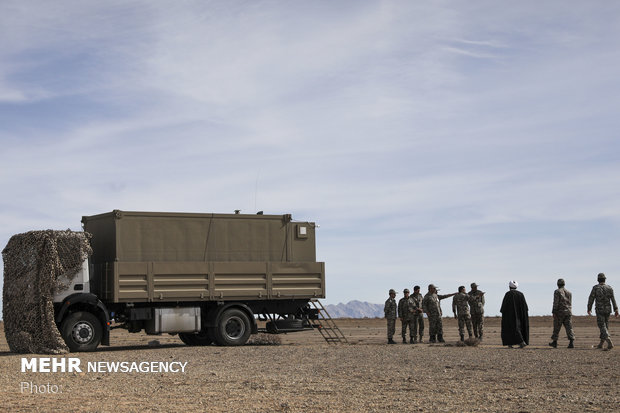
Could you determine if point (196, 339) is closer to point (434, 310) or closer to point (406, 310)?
point (406, 310)

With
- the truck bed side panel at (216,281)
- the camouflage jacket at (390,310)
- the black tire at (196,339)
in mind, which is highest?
the truck bed side panel at (216,281)

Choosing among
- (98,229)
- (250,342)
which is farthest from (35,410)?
(250,342)

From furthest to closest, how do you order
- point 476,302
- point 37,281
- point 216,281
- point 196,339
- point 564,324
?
point 196,339 → point 476,302 → point 216,281 → point 564,324 → point 37,281

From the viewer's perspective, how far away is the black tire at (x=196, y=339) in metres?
22.9

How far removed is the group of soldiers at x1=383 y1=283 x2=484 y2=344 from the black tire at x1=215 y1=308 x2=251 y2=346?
417 centimetres

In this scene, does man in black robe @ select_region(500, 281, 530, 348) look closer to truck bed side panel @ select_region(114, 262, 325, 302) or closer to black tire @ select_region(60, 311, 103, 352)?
truck bed side panel @ select_region(114, 262, 325, 302)

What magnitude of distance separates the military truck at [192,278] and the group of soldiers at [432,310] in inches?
88.8

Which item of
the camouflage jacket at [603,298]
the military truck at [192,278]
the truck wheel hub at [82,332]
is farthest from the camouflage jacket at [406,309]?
the truck wheel hub at [82,332]

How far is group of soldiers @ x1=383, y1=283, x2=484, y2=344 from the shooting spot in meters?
22.9

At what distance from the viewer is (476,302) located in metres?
22.6

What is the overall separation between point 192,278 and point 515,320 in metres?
8.61

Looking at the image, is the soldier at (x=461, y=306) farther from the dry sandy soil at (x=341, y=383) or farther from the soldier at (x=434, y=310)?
the dry sandy soil at (x=341, y=383)

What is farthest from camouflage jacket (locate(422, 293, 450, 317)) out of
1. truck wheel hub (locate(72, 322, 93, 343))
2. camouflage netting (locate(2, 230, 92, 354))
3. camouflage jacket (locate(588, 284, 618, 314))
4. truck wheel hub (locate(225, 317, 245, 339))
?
camouflage netting (locate(2, 230, 92, 354))

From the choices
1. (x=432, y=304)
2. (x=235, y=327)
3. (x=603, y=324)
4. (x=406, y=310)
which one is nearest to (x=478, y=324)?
(x=432, y=304)
